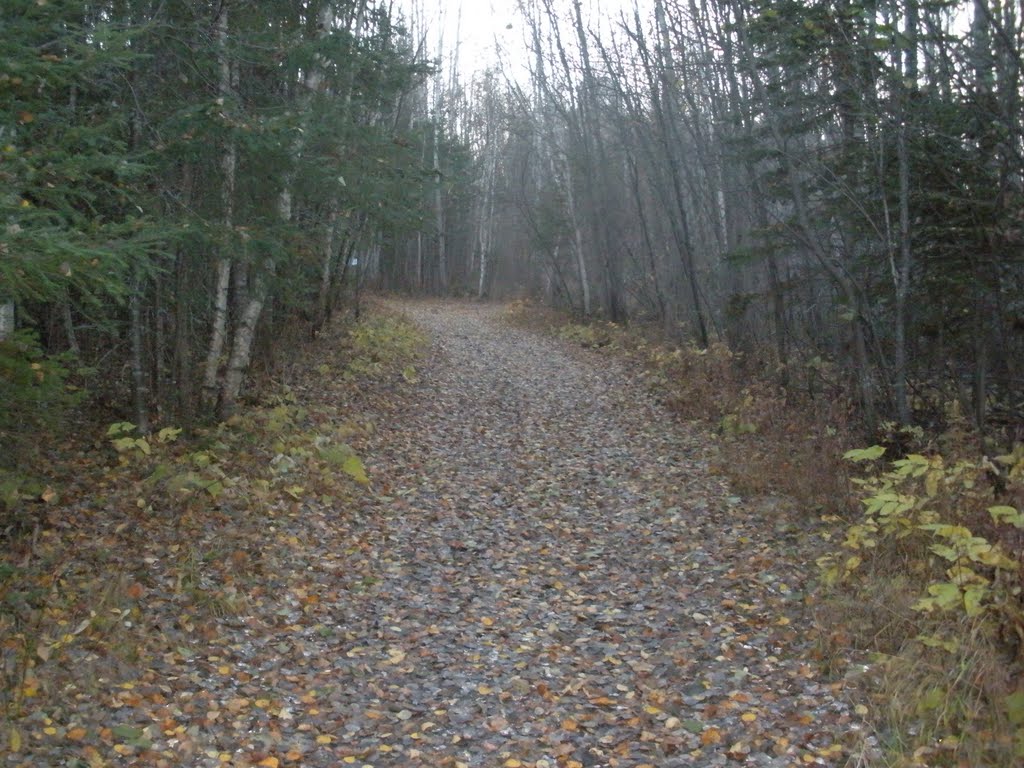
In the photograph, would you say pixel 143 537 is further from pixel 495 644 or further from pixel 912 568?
pixel 912 568

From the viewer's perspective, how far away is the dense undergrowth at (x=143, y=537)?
5492 millimetres

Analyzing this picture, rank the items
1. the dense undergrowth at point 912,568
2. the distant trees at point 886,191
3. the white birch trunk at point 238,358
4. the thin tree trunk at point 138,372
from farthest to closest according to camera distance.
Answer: the white birch trunk at point 238,358 < the thin tree trunk at point 138,372 < the distant trees at point 886,191 < the dense undergrowth at point 912,568

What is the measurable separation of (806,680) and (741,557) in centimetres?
241

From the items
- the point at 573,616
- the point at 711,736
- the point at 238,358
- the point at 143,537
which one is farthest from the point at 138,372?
the point at 711,736

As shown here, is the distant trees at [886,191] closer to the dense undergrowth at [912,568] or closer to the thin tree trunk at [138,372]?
the dense undergrowth at [912,568]

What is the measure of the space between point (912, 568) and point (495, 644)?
125 inches

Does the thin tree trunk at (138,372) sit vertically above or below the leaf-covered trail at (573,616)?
above

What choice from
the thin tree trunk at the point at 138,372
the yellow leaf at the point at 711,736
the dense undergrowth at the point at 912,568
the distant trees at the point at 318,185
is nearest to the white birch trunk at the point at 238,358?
the distant trees at the point at 318,185

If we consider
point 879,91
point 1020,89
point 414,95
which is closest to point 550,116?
point 414,95

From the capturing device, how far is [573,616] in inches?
281

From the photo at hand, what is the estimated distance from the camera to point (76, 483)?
8.54 metres

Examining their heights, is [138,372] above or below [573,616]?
above

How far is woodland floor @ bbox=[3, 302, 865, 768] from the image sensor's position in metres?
5.08

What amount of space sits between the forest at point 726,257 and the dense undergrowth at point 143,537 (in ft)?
0.29
